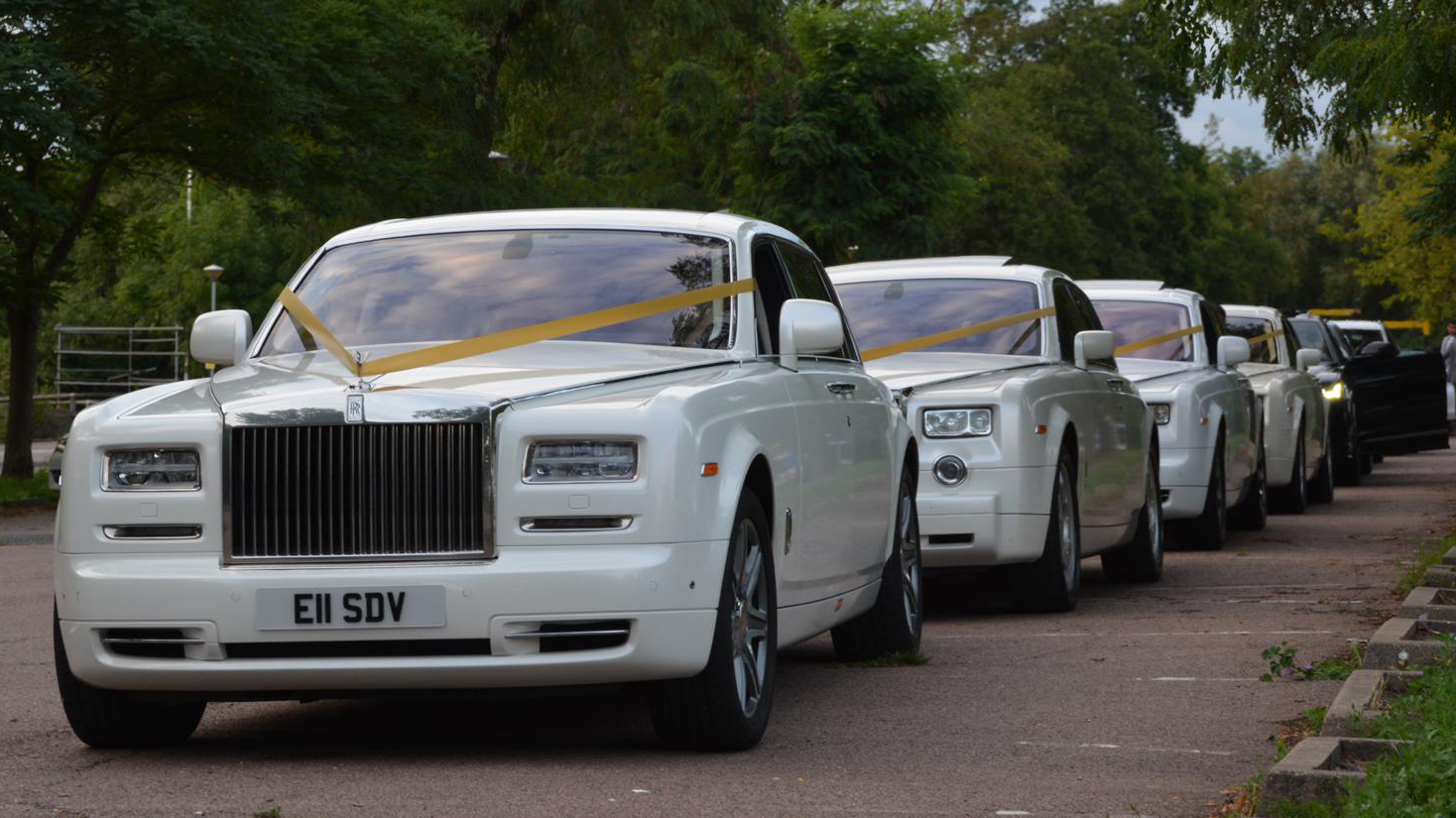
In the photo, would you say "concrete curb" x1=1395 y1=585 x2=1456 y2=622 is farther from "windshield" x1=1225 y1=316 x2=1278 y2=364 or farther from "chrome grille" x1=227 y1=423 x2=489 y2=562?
"windshield" x1=1225 y1=316 x2=1278 y2=364

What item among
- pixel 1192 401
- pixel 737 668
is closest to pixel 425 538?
pixel 737 668

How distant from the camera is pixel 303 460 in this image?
6496 millimetres

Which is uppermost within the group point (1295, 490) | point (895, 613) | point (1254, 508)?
point (895, 613)

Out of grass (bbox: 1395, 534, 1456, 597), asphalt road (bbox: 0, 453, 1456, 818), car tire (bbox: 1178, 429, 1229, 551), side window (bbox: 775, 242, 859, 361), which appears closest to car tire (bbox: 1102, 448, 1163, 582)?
grass (bbox: 1395, 534, 1456, 597)

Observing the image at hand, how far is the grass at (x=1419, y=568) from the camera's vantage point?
37.9ft

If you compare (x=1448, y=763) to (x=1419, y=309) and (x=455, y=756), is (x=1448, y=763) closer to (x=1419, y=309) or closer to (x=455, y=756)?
(x=455, y=756)

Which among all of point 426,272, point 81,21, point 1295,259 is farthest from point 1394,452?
point 1295,259

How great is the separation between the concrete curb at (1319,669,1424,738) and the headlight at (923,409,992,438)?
350cm

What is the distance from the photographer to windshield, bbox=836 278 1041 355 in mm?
11896

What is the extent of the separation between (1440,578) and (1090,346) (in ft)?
7.67

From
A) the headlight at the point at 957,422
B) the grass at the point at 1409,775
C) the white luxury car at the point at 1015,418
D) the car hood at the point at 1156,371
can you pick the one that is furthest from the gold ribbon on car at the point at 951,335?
the grass at the point at 1409,775

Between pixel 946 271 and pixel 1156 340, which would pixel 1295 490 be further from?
pixel 946 271

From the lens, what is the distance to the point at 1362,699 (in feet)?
22.4

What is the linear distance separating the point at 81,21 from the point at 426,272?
17692 mm
